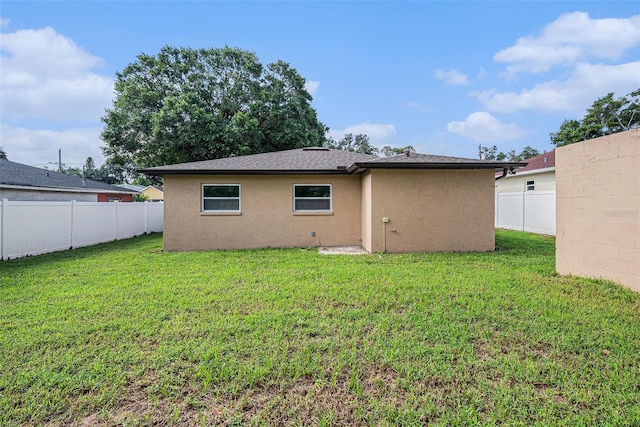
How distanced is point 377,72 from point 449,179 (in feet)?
32.6

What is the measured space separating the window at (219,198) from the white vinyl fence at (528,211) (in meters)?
12.4

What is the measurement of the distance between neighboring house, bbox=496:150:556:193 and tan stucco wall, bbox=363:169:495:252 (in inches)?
291

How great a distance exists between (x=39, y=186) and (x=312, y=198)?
13189 mm

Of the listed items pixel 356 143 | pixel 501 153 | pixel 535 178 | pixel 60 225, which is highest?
pixel 356 143

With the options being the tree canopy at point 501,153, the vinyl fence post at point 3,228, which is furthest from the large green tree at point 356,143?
the vinyl fence post at point 3,228

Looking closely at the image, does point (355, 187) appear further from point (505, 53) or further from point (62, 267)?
point (505, 53)

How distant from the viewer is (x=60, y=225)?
10023 mm

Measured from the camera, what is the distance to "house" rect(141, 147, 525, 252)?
943cm

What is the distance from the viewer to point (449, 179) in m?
9.56

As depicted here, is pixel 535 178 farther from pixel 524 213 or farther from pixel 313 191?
pixel 313 191

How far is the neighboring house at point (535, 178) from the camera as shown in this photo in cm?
1605

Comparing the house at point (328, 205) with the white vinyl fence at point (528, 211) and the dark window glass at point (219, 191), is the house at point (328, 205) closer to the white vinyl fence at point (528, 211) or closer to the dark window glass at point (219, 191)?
the dark window glass at point (219, 191)

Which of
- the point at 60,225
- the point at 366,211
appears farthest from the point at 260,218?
the point at 60,225

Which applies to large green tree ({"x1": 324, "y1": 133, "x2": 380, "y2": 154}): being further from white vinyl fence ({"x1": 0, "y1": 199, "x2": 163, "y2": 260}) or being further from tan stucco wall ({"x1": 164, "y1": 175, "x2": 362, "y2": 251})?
tan stucco wall ({"x1": 164, "y1": 175, "x2": 362, "y2": 251})
